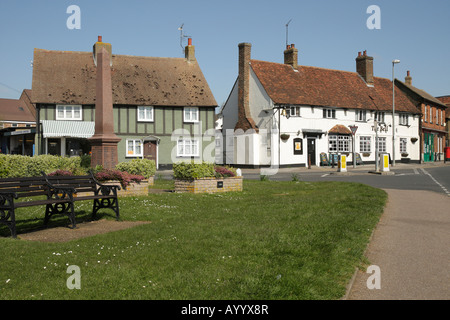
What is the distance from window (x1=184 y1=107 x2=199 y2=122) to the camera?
1521 inches

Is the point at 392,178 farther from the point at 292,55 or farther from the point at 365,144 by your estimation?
the point at 292,55

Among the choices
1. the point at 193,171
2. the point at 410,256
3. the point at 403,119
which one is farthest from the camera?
the point at 403,119

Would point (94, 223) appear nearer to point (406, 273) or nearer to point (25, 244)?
point (25, 244)

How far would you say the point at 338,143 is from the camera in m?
43.5

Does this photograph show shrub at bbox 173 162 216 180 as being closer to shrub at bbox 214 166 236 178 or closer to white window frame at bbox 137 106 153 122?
shrub at bbox 214 166 236 178

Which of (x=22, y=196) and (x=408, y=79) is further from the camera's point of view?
(x=408, y=79)

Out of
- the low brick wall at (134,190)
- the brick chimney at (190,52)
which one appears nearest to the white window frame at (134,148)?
the brick chimney at (190,52)

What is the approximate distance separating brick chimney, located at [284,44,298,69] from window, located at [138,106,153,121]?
15.1 meters

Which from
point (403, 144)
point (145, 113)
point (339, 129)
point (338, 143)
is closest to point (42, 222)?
point (145, 113)

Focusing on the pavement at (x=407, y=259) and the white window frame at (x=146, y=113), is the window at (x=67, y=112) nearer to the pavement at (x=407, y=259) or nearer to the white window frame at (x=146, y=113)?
the white window frame at (x=146, y=113)

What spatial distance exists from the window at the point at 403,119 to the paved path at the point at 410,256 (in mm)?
40390

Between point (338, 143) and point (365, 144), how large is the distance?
4.20 meters
